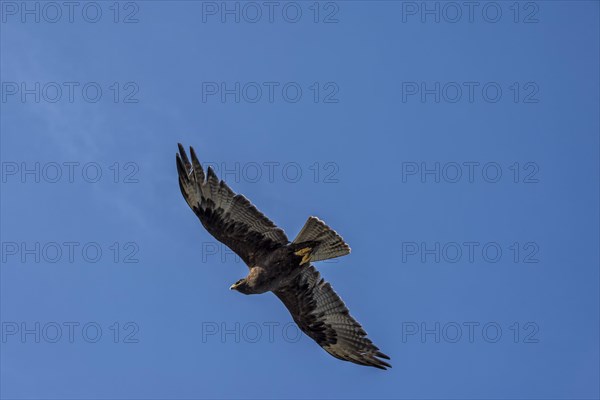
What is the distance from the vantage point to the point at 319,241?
14.4 metres

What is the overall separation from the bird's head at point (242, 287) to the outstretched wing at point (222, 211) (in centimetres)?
57

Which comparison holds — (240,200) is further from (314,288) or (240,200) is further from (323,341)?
(323,341)

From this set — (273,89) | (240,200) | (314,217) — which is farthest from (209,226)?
(273,89)

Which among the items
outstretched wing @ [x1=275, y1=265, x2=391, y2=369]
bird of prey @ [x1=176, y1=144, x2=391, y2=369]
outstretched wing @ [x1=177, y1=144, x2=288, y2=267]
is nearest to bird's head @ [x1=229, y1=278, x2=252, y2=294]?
bird of prey @ [x1=176, y1=144, x2=391, y2=369]

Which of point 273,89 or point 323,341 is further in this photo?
point 273,89

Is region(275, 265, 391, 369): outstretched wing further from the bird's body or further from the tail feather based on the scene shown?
the tail feather

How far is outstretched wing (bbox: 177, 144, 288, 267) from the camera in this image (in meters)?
14.5

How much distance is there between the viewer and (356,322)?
1559 cm

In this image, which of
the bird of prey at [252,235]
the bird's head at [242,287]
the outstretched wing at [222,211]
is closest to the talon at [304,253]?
the bird of prey at [252,235]

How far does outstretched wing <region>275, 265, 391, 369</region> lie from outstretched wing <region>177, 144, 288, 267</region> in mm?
1243

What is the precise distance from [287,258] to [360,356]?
252 cm

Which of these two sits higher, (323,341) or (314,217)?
(314,217)

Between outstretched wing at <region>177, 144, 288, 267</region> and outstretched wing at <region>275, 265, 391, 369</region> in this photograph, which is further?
outstretched wing at <region>275, 265, 391, 369</region>

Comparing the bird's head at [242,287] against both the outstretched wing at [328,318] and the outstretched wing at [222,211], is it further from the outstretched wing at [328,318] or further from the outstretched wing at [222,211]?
the outstretched wing at [328,318]
